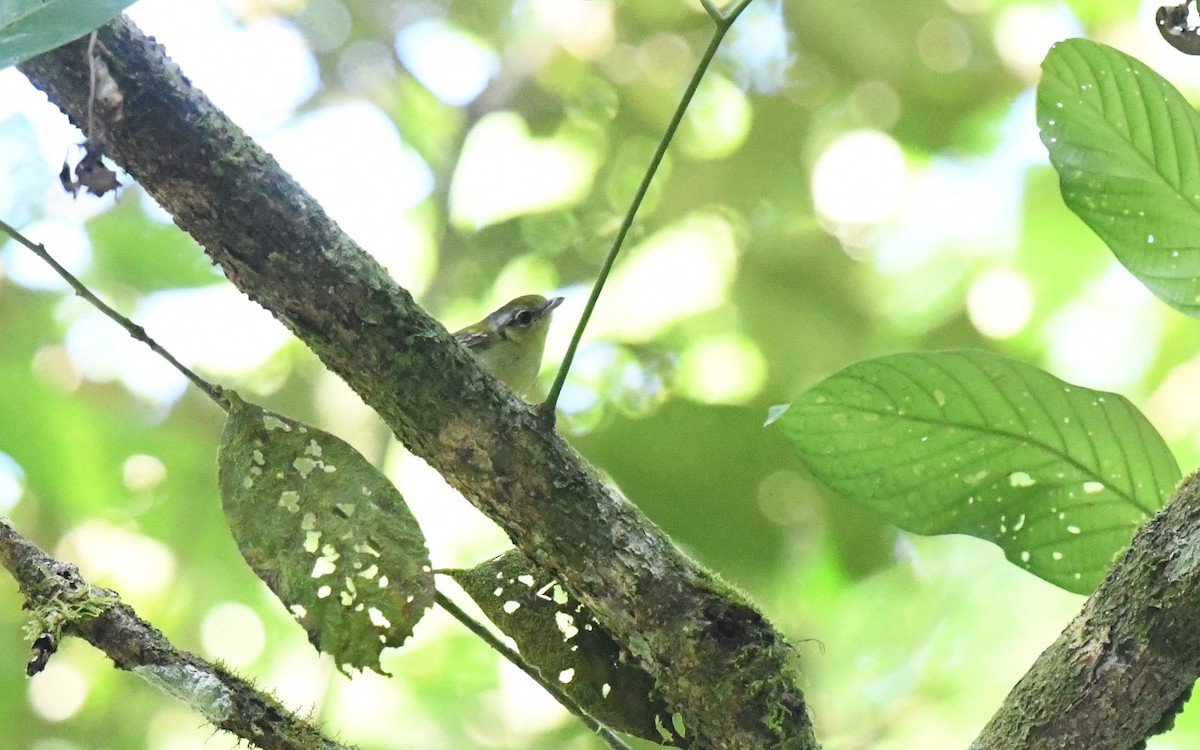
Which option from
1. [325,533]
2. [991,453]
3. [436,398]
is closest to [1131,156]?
[991,453]

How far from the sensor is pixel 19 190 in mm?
1539

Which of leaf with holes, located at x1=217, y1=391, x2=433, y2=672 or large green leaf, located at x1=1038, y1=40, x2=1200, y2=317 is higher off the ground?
large green leaf, located at x1=1038, y1=40, x2=1200, y2=317

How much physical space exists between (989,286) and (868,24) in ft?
1.63

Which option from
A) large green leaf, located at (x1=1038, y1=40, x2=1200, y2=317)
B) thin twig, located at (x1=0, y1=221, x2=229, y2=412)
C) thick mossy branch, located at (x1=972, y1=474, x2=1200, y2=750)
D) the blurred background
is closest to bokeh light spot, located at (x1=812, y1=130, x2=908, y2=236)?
the blurred background

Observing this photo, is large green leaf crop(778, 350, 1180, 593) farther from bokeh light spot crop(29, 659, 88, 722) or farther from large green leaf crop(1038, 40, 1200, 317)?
bokeh light spot crop(29, 659, 88, 722)

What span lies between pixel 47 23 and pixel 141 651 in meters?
0.41

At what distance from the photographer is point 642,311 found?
166cm

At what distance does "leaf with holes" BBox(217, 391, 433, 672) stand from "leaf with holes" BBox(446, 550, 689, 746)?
0.08 metres

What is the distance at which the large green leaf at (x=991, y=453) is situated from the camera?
0.89 meters

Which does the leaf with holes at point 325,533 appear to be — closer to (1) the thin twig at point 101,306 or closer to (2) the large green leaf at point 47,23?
(1) the thin twig at point 101,306

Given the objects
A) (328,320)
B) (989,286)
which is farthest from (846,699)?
(328,320)

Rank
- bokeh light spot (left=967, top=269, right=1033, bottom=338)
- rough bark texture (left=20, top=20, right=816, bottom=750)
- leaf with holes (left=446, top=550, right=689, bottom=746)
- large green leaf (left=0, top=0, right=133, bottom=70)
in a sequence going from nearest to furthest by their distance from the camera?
1. large green leaf (left=0, top=0, right=133, bottom=70)
2. rough bark texture (left=20, top=20, right=816, bottom=750)
3. leaf with holes (left=446, top=550, right=689, bottom=746)
4. bokeh light spot (left=967, top=269, right=1033, bottom=338)

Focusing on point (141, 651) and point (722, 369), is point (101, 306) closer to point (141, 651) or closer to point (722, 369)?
point (141, 651)

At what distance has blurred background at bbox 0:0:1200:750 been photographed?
1.52 m
